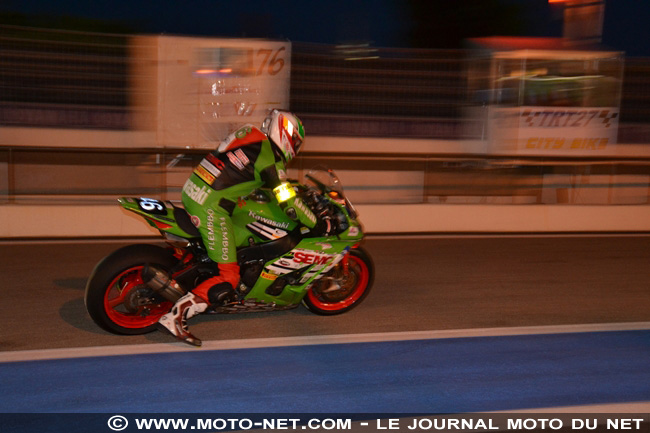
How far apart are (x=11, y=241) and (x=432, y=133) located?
946cm

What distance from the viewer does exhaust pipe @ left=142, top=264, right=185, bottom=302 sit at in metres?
6.02

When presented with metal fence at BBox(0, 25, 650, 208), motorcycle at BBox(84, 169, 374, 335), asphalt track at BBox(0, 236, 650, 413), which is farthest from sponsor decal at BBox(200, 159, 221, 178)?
metal fence at BBox(0, 25, 650, 208)

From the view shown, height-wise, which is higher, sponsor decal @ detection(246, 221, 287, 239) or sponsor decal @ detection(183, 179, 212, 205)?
sponsor decal @ detection(183, 179, 212, 205)

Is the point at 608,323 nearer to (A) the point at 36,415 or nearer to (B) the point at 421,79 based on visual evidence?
(A) the point at 36,415

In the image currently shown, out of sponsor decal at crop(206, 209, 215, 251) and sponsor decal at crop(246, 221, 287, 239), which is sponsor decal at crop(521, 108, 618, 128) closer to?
sponsor decal at crop(246, 221, 287, 239)

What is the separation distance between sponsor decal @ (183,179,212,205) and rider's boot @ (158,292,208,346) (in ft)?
2.61

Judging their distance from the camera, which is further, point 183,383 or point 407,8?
point 407,8

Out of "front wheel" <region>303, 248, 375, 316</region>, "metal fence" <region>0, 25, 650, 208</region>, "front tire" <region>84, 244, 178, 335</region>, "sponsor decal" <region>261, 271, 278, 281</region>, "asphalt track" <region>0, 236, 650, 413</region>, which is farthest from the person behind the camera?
"metal fence" <region>0, 25, 650, 208</region>

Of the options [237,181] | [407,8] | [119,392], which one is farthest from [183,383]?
[407,8]

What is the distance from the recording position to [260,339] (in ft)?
20.7

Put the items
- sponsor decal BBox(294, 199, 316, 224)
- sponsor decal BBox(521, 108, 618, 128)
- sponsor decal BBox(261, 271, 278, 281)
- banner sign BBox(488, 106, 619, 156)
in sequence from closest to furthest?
1. sponsor decal BBox(294, 199, 316, 224)
2. sponsor decal BBox(261, 271, 278, 281)
3. banner sign BBox(488, 106, 619, 156)
4. sponsor decal BBox(521, 108, 618, 128)

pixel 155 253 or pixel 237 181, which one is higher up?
pixel 237 181

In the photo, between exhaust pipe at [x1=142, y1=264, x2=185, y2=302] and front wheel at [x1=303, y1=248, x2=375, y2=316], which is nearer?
exhaust pipe at [x1=142, y1=264, x2=185, y2=302]

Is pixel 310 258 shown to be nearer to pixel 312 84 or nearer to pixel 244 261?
pixel 244 261
